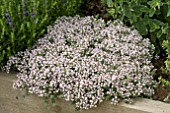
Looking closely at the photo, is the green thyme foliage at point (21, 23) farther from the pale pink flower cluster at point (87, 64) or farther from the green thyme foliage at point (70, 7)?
the green thyme foliage at point (70, 7)

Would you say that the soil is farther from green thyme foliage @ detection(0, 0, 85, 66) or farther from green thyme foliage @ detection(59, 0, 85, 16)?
green thyme foliage @ detection(0, 0, 85, 66)

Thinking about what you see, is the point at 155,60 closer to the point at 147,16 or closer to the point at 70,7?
the point at 147,16

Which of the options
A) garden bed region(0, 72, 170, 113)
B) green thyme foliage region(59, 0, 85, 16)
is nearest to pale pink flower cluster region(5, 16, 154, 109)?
garden bed region(0, 72, 170, 113)

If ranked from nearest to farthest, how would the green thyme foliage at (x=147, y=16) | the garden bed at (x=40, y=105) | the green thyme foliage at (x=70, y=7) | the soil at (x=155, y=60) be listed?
the garden bed at (x=40, y=105), the soil at (x=155, y=60), the green thyme foliage at (x=147, y=16), the green thyme foliage at (x=70, y=7)

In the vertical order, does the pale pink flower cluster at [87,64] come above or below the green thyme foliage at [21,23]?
below

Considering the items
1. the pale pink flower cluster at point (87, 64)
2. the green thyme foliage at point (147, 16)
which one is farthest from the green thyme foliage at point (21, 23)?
the green thyme foliage at point (147, 16)

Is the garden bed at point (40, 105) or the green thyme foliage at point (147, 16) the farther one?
the green thyme foliage at point (147, 16)

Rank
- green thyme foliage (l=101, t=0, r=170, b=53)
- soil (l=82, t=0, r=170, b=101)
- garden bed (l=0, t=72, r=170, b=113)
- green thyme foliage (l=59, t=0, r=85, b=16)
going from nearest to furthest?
garden bed (l=0, t=72, r=170, b=113) → soil (l=82, t=0, r=170, b=101) → green thyme foliage (l=101, t=0, r=170, b=53) → green thyme foliage (l=59, t=0, r=85, b=16)
